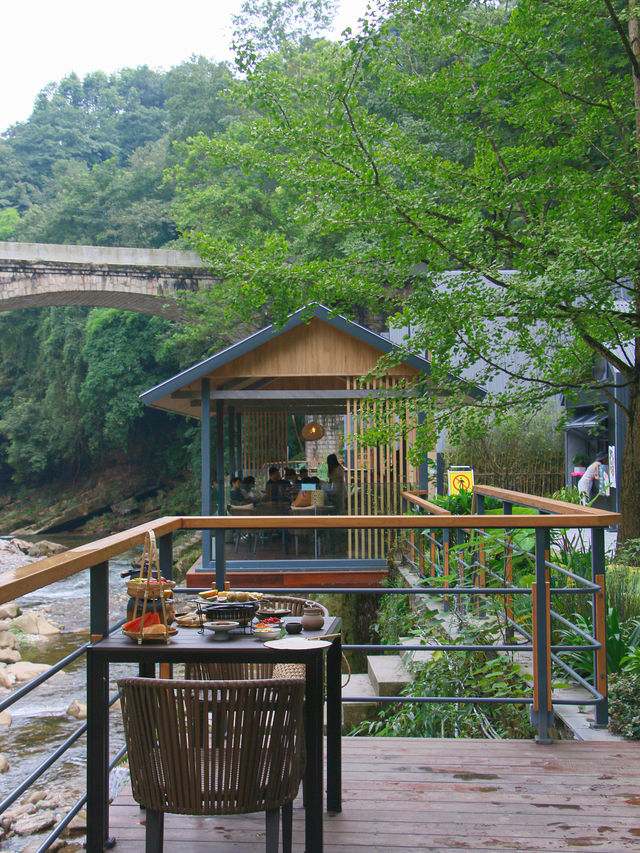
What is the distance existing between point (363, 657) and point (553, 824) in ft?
19.6

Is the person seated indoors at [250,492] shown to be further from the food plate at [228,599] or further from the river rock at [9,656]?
the food plate at [228,599]

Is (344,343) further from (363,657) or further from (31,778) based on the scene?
(31,778)

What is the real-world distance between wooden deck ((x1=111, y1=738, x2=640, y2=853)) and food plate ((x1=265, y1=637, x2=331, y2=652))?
71cm

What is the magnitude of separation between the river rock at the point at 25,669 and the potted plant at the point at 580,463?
9809 millimetres

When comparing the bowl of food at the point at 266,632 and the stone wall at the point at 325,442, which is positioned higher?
the stone wall at the point at 325,442

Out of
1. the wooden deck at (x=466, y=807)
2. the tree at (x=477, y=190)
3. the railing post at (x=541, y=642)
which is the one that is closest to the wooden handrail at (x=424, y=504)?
the tree at (x=477, y=190)

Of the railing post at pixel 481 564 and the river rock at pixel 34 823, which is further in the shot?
the river rock at pixel 34 823

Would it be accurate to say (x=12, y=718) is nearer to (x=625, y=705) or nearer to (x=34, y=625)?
(x=34, y=625)

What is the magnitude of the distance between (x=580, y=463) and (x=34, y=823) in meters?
11.6

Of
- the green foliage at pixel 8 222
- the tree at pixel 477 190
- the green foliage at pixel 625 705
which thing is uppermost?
the green foliage at pixel 8 222

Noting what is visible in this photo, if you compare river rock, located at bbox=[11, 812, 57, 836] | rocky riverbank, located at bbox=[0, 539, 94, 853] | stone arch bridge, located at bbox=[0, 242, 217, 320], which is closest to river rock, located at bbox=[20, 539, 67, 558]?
rocky riverbank, located at bbox=[0, 539, 94, 853]

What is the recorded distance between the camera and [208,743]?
2031 millimetres

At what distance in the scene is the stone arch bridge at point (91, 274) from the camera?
78.2 ft

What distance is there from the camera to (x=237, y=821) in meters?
2.72
